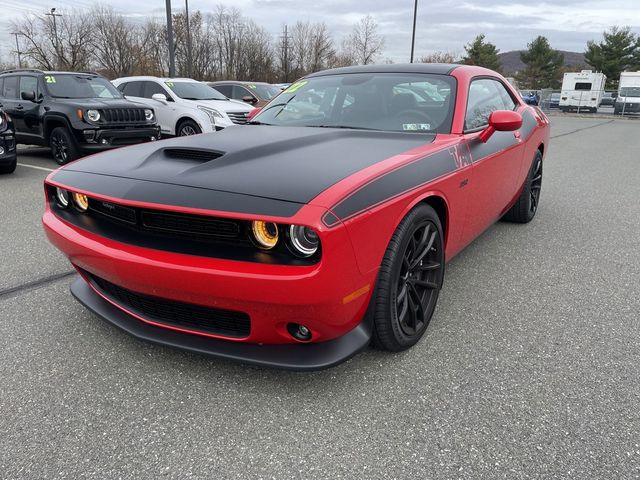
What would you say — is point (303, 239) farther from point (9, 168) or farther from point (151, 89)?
point (151, 89)

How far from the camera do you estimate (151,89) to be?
1067 centimetres

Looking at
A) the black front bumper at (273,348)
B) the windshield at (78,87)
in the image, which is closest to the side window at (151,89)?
the windshield at (78,87)

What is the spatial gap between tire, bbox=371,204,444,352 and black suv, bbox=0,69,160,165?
6.66m

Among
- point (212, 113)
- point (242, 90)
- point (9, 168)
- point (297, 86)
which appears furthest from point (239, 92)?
point (297, 86)

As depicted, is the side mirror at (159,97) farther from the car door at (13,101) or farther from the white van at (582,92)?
the white van at (582,92)

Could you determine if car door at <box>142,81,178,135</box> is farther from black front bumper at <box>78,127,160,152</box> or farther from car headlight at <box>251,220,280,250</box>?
car headlight at <box>251,220,280,250</box>

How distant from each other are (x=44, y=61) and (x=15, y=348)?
49.5 meters

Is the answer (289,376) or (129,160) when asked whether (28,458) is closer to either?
(289,376)

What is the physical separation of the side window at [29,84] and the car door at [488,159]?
25.6 feet

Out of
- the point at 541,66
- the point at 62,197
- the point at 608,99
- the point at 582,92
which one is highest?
the point at 541,66

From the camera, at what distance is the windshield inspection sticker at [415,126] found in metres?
3.02

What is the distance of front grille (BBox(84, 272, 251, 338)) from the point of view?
2076 mm

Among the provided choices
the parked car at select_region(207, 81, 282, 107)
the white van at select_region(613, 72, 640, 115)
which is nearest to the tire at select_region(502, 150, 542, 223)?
the parked car at select_region(207, 81, 282, 107)

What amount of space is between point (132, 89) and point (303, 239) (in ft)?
34.4
